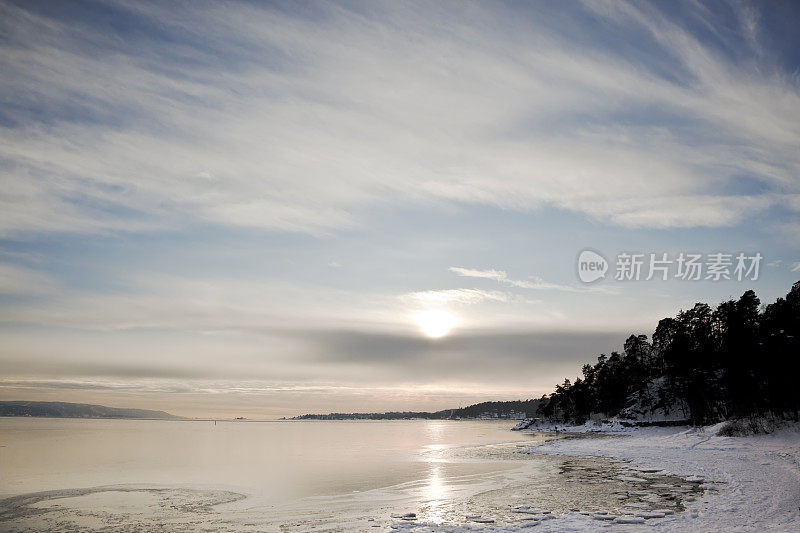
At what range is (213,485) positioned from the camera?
35.8 meters

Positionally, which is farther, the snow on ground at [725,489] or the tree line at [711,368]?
the tree line at [711,368]

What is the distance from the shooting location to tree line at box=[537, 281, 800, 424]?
7075 centimetres

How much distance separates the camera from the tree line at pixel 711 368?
70.8 metres

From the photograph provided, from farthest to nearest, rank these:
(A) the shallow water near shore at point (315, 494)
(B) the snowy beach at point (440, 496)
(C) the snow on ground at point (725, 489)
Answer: (A) the shallow water near shore at point (315, 494), (B) the snowy beach at point (440, 496), (C) the snow on ground at point (725, 489)

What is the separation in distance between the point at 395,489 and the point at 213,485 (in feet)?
44.0

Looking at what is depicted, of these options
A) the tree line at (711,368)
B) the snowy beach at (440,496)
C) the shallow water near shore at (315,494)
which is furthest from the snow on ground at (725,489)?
the tree line at (711,368)

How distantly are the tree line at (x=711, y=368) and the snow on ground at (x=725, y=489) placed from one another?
1853 cm

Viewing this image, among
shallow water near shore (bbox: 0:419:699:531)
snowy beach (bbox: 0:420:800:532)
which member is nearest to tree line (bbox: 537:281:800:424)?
snowy beach (bbox: 0:420:800:532)

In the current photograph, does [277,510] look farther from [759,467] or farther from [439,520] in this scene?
[759,467]

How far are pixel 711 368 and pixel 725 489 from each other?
90.1 meters

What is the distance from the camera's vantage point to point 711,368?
103m

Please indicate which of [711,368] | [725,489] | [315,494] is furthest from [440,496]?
[711,368]

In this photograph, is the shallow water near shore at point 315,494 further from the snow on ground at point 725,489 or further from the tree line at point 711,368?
the tree line at point 711,368

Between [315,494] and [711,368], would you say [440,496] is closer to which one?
[315,494]
